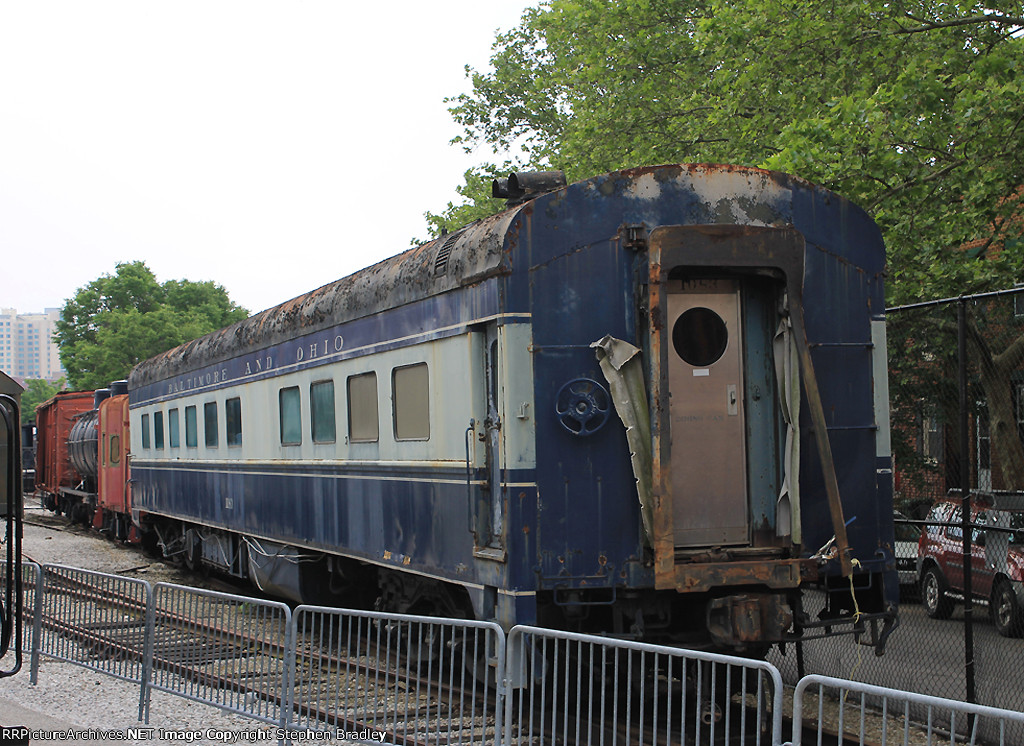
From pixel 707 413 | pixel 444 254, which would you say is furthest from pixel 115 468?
pixel 707 413

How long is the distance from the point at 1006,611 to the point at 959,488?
1.65m

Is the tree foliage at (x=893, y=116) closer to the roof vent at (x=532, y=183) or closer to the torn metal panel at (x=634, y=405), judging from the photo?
the roof vent at (x=532, y=183)

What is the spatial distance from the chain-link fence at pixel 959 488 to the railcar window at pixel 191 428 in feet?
31.0

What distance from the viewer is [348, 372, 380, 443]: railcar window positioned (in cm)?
1023

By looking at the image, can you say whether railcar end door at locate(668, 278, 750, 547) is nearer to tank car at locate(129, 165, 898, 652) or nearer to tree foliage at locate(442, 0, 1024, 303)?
tank car at locate(129, 165, 898, 652)

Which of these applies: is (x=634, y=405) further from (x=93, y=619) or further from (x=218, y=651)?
(x=93, y=619)

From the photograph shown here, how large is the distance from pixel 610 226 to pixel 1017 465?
3.44 m

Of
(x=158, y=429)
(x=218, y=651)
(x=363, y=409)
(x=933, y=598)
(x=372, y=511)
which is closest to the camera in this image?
(x=218, y=651)

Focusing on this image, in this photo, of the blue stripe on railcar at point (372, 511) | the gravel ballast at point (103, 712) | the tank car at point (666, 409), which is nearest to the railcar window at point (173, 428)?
the blue stripe on railcar at point (372, 511)

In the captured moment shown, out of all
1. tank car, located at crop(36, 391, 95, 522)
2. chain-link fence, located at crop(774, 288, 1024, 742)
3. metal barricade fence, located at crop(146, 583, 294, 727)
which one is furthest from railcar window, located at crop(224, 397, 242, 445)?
tank car, located at crop(36, 391, 95, 522)

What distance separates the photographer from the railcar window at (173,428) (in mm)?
18234

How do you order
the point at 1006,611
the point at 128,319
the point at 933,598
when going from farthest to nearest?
the point at 128,319
the point at 933,598
the point at 1006,611

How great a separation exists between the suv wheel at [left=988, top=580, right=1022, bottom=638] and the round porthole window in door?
127 inches

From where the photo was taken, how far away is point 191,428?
17.3 m
